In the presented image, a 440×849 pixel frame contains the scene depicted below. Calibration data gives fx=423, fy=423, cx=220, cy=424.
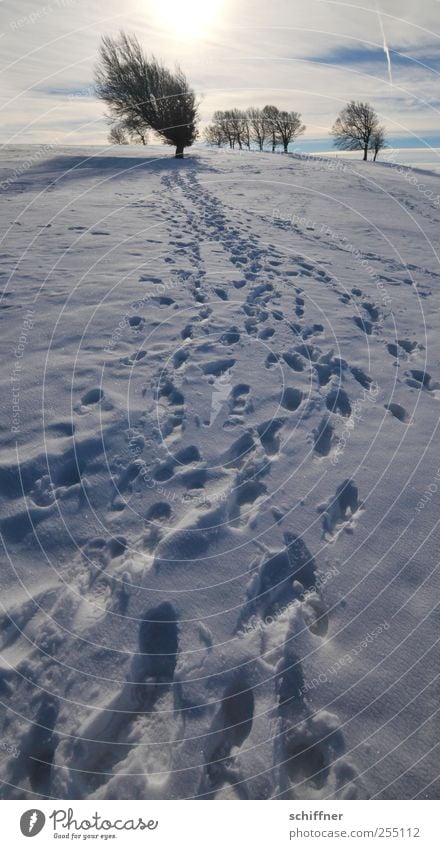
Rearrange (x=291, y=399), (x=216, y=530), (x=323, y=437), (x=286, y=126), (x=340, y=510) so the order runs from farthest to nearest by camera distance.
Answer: (x=286, y=126), (x=291, y=399), (x=323, y=437), (x=340, y=510), (x=216, y=530)

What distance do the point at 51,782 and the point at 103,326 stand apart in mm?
6321

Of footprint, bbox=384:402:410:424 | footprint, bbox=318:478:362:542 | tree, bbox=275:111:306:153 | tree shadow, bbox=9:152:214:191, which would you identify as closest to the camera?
footprint, bbox=318:478:362:542

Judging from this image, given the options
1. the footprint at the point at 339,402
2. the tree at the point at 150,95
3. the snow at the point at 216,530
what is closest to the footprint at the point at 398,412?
the snow at the point at 216,530

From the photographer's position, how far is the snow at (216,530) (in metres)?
3.38

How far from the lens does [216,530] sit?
4789 millimetres

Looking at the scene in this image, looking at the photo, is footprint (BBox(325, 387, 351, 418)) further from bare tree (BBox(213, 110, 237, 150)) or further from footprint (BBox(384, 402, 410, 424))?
bare tree (BBox(213, 110, 237, 150))

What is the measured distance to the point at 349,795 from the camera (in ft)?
10.5

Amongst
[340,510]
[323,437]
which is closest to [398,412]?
[323,437]

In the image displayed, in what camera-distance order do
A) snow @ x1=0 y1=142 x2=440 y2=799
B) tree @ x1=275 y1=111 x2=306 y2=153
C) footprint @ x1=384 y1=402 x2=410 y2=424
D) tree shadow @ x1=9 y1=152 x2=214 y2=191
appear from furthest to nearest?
tree @ x1=275 y1=111 x2=306 y2=153, tree shadow @ x1=9 y1=152 x2=214 y2=191, footprint @ x1=384 y1=402 x2=410 y2=424, snow @ x1=0 y1=142 x2=440 y2=799

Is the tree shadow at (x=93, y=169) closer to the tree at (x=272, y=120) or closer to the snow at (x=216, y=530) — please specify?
the snow at (x=216, y=530)

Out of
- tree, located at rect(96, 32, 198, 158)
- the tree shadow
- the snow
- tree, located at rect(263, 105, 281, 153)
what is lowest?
the snow

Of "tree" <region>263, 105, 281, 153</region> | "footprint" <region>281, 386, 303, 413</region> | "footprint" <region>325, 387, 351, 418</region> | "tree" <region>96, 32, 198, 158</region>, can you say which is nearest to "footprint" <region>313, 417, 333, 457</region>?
"footprint" <region>325, 387, 351, 418</region>

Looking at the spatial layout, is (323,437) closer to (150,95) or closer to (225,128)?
(150,95)

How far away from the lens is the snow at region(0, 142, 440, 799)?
338 centimetres
